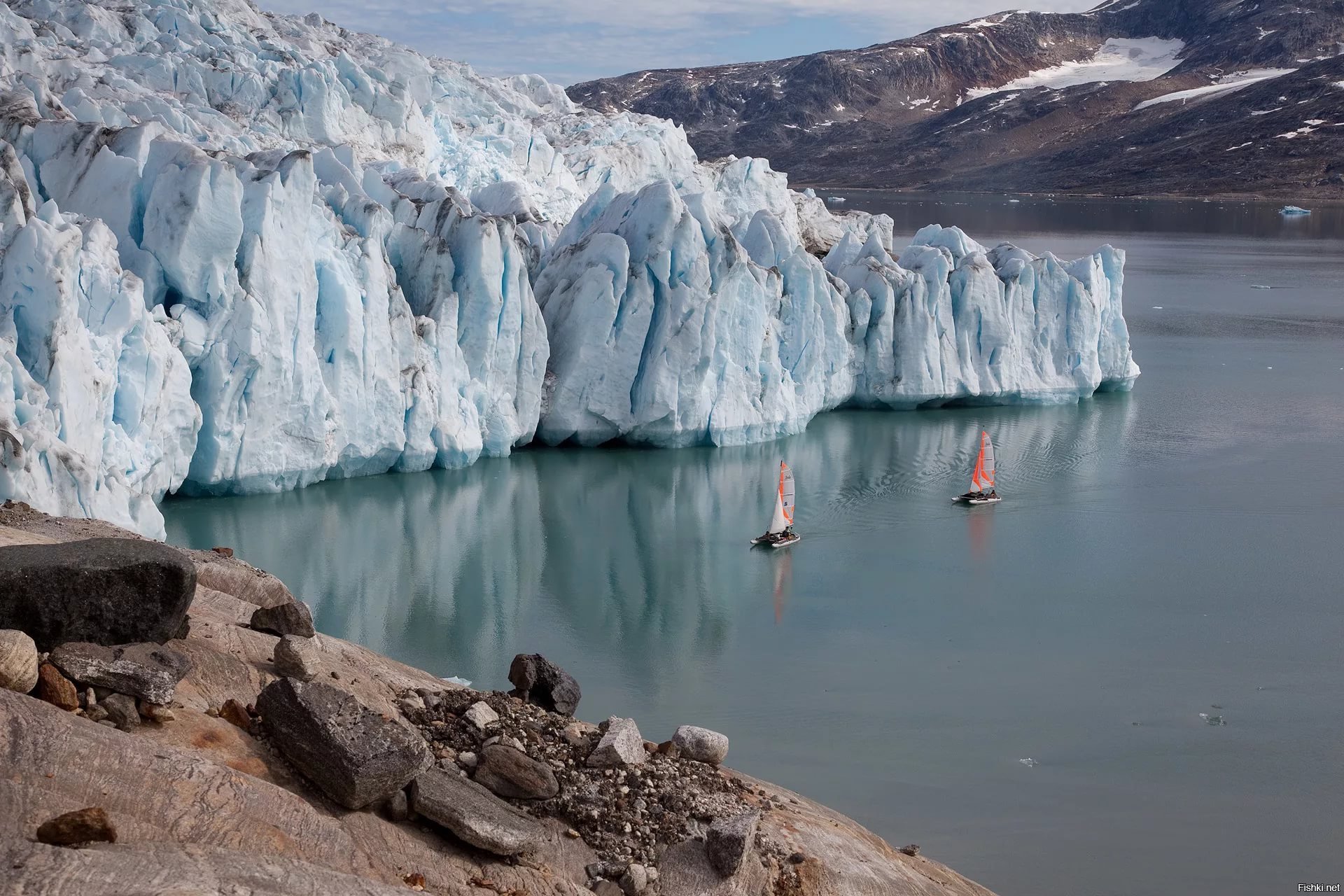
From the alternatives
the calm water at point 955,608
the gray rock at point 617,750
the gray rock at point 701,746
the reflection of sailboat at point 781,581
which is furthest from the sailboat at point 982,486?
the gray rock at point 617,750

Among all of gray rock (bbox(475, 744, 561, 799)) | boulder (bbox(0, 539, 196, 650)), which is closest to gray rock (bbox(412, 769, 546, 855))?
gray rock (bbox(475, 744, 561, 799))

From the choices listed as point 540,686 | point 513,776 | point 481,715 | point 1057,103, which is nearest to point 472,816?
point 513,776

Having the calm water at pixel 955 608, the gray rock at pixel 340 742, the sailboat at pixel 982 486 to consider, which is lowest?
the calm water at pixel 955 608

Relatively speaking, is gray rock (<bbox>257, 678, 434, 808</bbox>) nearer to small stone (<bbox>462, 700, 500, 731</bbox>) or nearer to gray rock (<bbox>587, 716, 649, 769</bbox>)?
small stone (<bbox>462, 700, 500, 731</bbox>)

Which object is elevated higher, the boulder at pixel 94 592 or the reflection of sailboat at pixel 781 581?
the boulder at pixel 94 592

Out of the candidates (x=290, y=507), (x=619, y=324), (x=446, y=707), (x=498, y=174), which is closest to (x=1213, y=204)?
(x=498, y=174)

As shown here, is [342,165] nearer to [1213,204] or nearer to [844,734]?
[844,734]

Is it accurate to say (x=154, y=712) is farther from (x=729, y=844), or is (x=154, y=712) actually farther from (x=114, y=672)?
(x=729, y=844)

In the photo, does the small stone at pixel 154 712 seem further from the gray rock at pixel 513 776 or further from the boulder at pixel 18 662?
the gray rock at pixel 513 776
